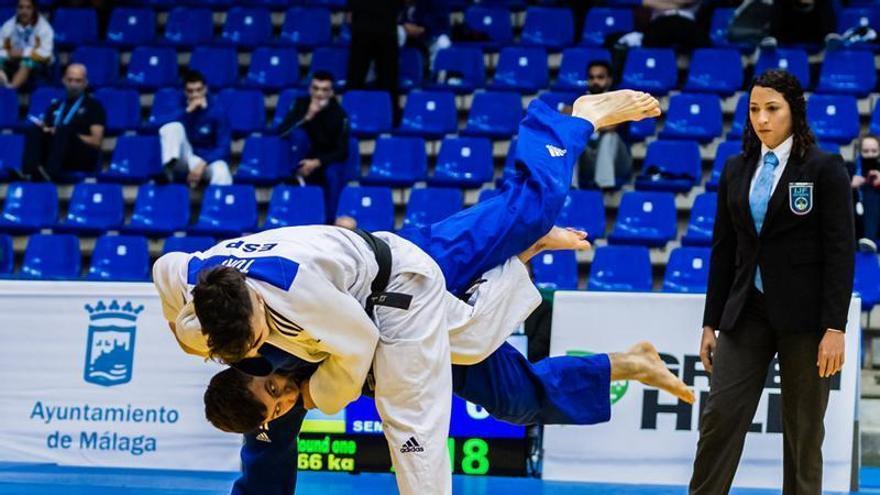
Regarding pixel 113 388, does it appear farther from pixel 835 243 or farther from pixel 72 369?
pixel 835 243

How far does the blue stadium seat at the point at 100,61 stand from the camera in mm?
13377

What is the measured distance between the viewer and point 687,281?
385 inches

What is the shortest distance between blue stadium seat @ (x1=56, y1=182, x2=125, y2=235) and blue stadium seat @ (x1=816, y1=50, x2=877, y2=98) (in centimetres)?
638

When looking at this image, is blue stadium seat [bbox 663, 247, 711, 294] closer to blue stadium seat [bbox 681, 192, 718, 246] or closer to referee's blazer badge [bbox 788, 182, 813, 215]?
blue stadium seat [bbox 681, 192, 718, 246]

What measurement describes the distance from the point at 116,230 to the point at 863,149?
6.29 meters

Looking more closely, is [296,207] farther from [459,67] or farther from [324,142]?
[459,67]

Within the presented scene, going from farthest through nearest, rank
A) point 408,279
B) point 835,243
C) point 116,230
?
point 116,230 < point 835,243 < point 408,279

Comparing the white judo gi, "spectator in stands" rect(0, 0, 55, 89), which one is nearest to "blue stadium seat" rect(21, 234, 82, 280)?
"spectator in stands" rect(0, 0, 55, 89)

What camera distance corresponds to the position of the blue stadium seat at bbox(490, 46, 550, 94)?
1234 centimetres

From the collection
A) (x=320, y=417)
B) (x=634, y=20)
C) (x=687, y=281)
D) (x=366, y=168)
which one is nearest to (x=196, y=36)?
(x=366, y=168)

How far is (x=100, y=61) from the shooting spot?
1344 centimetres

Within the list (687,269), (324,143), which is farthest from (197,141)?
(687,269)

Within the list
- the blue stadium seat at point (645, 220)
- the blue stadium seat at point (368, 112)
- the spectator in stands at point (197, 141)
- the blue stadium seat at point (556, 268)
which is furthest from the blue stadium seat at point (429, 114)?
the blue stadium seat at point (556, 268)

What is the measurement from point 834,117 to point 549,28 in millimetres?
3101
